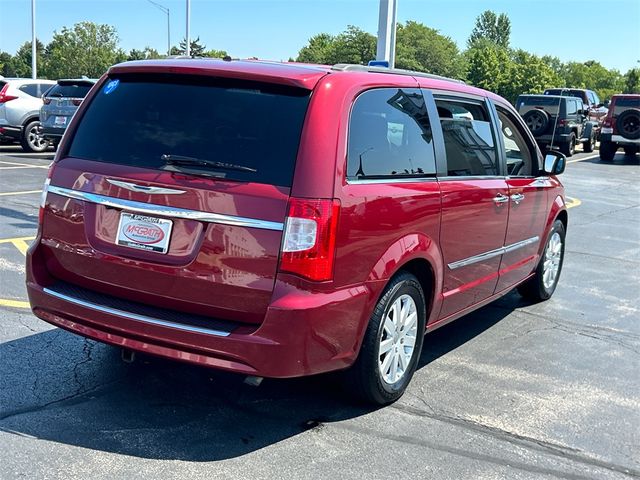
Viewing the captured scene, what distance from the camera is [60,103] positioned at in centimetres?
1578

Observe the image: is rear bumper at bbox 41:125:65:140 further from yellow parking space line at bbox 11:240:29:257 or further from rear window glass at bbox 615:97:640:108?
rear window glass at bbox 615:97:640:108

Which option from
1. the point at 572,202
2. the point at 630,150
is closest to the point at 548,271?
the point at 572,202

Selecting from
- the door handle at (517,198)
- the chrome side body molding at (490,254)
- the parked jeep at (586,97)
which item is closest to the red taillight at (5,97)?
the chrome side body molding at (490,254)

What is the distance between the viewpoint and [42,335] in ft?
15.7

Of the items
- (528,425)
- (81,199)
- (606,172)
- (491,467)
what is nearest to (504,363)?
(528,425)

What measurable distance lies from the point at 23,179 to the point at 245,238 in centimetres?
1039

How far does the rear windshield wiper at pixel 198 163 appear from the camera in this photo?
336 cm

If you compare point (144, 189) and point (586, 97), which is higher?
point (586, 97)

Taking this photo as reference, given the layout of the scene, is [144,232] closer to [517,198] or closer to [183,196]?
[183,196]

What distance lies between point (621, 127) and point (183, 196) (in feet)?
72.3

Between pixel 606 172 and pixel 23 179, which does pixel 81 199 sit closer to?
pixel 23 179

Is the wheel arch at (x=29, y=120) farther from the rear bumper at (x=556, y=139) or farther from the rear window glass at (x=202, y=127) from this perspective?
the rear bumper at (x=556, y=139)

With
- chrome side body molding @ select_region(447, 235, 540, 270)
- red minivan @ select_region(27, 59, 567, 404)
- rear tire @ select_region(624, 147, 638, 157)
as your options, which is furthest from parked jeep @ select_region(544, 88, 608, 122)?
red minivan @ select_region(27, 59, 567, 404)

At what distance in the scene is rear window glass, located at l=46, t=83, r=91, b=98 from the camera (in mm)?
15898
